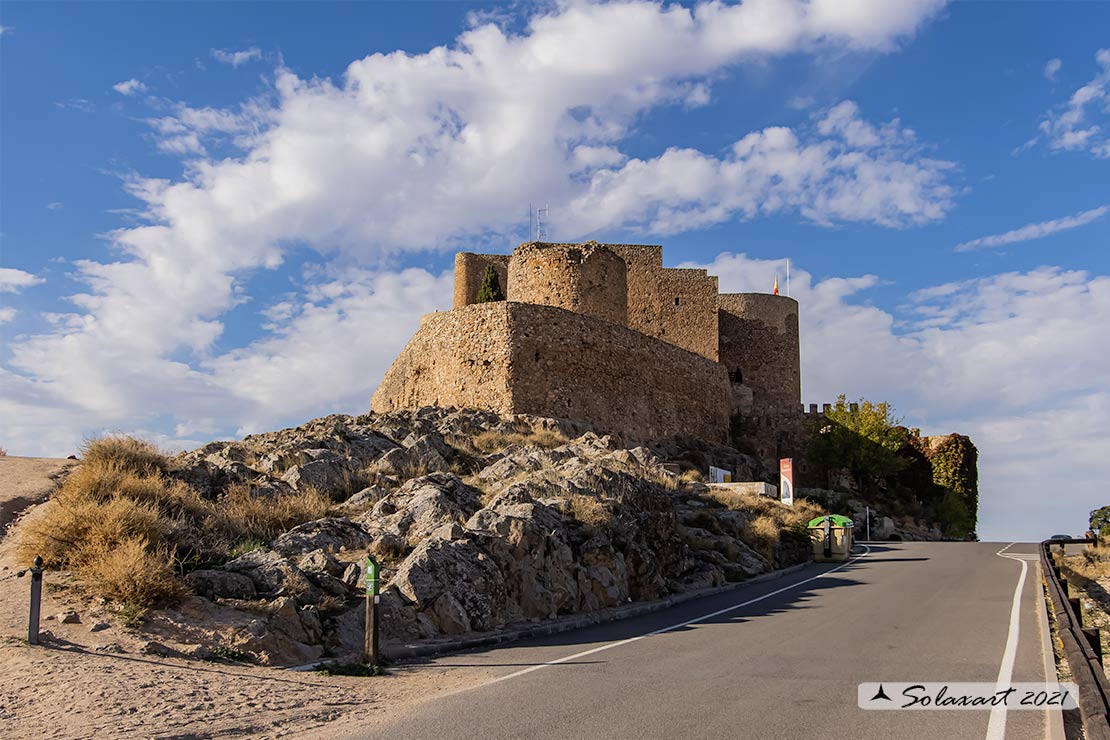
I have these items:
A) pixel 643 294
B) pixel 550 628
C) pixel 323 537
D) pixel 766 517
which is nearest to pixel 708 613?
pixel 550 628

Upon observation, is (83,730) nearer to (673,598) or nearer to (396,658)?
(396,658)

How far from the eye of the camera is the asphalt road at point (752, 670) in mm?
7301

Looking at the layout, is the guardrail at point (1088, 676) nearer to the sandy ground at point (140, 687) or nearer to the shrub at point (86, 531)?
the sandy ground at point (140, 687)

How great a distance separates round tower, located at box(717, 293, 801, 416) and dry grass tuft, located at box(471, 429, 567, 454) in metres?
26.7

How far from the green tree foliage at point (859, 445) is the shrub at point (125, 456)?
38086mm

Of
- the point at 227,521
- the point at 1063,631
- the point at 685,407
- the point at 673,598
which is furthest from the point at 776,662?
the point at 685,407

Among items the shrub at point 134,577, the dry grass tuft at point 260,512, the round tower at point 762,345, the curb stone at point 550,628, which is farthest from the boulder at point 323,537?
the round tower at point 762,345

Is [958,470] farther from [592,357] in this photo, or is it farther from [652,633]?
[652,633]

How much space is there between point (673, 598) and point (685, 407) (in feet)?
75.5

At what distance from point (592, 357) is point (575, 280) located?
11.0 feet

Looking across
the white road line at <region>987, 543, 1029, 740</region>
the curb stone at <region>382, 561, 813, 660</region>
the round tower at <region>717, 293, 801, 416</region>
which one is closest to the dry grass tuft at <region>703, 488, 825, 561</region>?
the curb stone at <region>382, 561, 813, 660</region>

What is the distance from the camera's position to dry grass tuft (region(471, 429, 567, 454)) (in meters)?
25.0

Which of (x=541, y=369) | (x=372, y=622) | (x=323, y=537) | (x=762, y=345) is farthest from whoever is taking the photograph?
(x=762, y=345)

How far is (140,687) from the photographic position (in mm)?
8109
